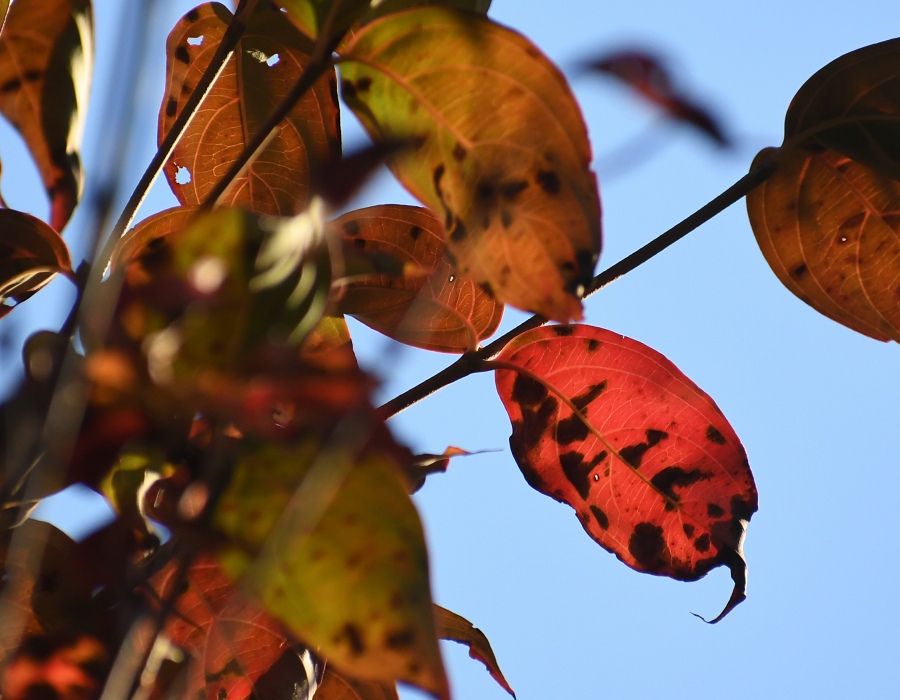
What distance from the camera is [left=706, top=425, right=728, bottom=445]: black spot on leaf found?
570mm

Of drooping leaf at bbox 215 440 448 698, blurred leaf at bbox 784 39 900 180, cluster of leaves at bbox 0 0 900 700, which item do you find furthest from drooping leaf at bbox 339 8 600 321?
blurred leaf at bbox 784 39 900 180

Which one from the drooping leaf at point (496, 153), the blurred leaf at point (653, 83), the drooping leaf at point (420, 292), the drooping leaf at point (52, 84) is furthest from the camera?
the drooping leaf at point (420, 292)

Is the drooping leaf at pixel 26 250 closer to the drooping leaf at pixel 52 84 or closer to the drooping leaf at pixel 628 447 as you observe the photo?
the drooping leaf at pixel 52 84

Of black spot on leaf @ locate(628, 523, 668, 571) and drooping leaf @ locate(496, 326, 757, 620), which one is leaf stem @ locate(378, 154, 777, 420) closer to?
drooping leaf @ locate(496, 326, 757, 620)

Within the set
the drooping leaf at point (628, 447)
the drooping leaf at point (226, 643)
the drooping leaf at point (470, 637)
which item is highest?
the drooping leaf at point (628, 447)

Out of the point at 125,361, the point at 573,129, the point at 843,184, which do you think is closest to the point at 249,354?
the point at 125,361

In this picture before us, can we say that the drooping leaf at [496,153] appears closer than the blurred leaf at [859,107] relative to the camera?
Yes

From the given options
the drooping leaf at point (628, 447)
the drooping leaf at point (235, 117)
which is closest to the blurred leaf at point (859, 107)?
the drooping leaf at point (628, 447)

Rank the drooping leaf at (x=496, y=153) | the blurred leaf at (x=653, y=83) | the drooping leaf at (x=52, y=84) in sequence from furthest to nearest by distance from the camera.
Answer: the drooping leaf at (x=52, y=84)
the drooping leaf at (x=496, y=153)
the blurred leaf at (x=653, y=83)

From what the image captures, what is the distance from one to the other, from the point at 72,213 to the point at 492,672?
40 cm

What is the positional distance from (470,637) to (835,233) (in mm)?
372

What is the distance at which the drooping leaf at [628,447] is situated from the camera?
566mm

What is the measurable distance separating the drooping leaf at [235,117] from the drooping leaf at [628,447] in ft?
0.73

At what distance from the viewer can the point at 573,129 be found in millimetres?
384
